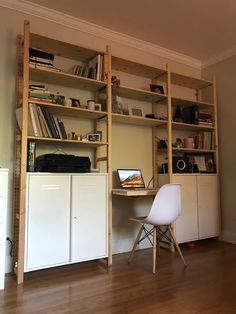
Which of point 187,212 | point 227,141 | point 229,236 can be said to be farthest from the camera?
point 227,141

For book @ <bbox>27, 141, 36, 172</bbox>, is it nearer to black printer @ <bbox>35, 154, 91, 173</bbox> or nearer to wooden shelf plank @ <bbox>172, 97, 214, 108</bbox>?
black printer @ <bbox>35, 154, 91, 173</bbox>

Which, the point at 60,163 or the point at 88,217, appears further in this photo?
the point at 88,217

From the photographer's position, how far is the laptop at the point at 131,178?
3.15 metres

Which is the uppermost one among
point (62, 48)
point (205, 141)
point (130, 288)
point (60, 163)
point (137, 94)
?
point (62, 48)

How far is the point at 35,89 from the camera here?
2510 mm

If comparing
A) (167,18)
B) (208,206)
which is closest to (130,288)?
(208,206)

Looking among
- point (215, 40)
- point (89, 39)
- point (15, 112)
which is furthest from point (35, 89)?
point (215, 40)

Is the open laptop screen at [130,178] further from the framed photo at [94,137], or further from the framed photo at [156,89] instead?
the framed photo at [156,89]

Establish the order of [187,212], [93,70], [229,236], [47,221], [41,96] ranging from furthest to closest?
1. [229,236]
2. [187,212]
3. [93,70]
4. [41,96]
5. [47,221]

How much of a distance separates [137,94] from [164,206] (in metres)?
1.44

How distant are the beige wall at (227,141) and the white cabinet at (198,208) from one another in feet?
0.59

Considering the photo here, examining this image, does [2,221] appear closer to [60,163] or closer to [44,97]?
[60,163]

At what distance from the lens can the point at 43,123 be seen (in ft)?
8.20

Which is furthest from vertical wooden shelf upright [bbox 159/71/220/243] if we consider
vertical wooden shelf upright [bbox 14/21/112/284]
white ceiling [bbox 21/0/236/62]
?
vertical wooden shelf upright [bbox 14/21/112/284]
